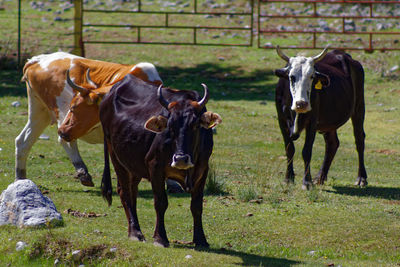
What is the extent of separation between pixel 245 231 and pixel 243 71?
1431 cm

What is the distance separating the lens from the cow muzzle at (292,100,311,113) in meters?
10.8

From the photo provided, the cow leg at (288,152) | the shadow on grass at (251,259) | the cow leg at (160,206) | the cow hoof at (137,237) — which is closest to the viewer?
the shadow on grass at (251,259)

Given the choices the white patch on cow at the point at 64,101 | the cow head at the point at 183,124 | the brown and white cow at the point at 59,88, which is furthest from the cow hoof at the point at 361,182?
the cow head at the point at 183,124

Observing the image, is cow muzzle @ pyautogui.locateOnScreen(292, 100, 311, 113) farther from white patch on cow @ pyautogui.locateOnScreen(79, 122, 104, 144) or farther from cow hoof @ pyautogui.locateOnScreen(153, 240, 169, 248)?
cow hoof @ pyautogui.locateOnScreen(153, 240, 169, 248)

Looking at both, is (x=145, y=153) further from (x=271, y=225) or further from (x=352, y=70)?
(x=352, y=70)

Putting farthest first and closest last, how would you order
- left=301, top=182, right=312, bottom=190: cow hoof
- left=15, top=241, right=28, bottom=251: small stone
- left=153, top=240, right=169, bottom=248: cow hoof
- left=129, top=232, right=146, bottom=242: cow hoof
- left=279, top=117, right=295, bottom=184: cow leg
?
left=279, top=117, right=295, bottom=184: cow leg
left=301, top=182, right=312, bottom=190: cow hoof
left=129, top=232, right=146, bottom=242: cow hoof
left=15, top=241, right=28, bottom=251: small stone
left=153, top=240, right=169, bottom=248: cow hoof

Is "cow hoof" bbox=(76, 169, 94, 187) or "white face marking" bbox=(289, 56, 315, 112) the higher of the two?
"white face marking" bbox=(289, 56, 315, 112)

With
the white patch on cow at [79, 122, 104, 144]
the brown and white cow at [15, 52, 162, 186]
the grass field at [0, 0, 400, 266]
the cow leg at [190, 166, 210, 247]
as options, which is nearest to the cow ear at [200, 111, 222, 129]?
the cow leg at [190, 166, 210, 247]

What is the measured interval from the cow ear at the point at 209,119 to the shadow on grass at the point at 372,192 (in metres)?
4.27

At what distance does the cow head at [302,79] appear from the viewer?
1087 centimetres

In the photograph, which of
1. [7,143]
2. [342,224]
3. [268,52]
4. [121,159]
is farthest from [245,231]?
[268,52]

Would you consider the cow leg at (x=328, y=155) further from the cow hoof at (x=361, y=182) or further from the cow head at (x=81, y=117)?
the cow head at (x=81, y=117)

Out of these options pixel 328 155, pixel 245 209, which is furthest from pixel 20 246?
pixel 328 155

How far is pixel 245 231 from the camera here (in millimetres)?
8820
